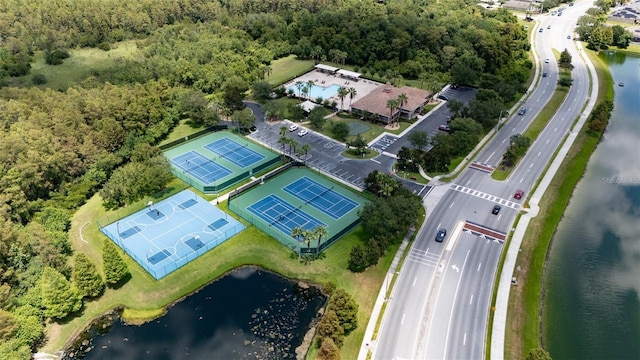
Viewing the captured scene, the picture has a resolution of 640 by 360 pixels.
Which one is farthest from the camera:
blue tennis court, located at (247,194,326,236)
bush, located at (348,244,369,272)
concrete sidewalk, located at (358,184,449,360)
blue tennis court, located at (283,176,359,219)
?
blue tennis court, located at (283,176,359,219)

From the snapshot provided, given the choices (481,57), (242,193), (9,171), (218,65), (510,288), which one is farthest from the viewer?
(481,57)

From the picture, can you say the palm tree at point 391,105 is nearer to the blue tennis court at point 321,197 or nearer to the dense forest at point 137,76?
the dense forest at point 137,76

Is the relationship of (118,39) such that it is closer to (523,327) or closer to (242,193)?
(242,193)

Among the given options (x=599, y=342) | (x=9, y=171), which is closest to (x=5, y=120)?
(x=9, y=171)

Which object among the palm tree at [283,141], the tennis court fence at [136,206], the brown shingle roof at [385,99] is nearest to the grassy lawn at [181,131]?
the tennis court fence at [136,206]

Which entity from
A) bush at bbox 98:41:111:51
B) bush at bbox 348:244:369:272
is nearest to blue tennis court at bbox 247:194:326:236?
bush at bbox 348:244:369:272

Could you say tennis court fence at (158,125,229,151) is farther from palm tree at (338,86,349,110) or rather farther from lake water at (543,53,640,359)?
lake water at (543,53,640,359)
